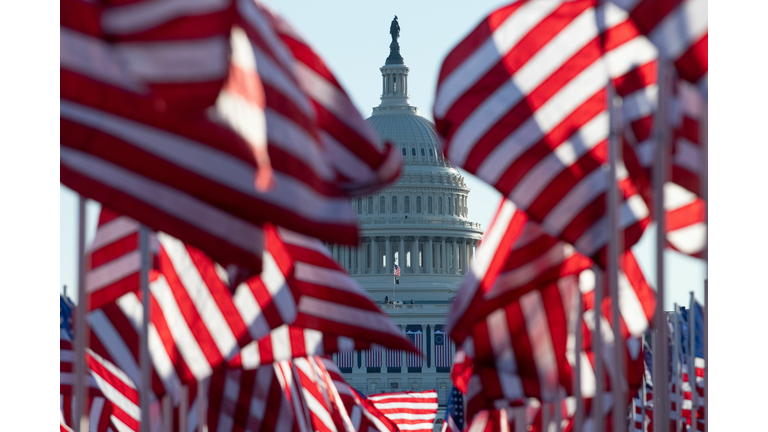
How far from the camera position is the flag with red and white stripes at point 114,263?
729 inches

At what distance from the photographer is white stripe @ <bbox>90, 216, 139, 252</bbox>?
1864 cm

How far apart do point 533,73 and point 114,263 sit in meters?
4.65

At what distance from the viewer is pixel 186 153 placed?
15.1 meters

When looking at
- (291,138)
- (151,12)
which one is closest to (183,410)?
(291,138)

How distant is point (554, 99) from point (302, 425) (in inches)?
426

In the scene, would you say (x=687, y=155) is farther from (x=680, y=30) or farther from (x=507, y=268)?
(x=507, y=268)

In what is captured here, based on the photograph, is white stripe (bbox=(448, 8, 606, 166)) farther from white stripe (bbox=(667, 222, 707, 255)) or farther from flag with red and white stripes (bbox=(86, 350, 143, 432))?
flag with red and white stripes (bbox=(86, 350, 143, 432))

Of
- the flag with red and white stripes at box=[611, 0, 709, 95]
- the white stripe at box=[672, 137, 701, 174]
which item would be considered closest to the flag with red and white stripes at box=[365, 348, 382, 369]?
the white stripe at box=[672, 137, 701, 174]

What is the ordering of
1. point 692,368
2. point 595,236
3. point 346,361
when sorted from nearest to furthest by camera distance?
point 595,236 < point 692,368 < point 346,361

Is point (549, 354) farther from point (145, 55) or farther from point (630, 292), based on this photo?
point (145, 55)

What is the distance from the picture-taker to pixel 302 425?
94.3ft

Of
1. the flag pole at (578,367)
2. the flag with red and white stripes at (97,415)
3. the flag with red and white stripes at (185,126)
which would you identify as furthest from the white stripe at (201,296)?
the flag with red and white stripes at (97,415)

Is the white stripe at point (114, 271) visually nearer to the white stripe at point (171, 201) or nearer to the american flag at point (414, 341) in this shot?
the white stripe at point (171, 201)

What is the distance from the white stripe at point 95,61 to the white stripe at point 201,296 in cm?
591
